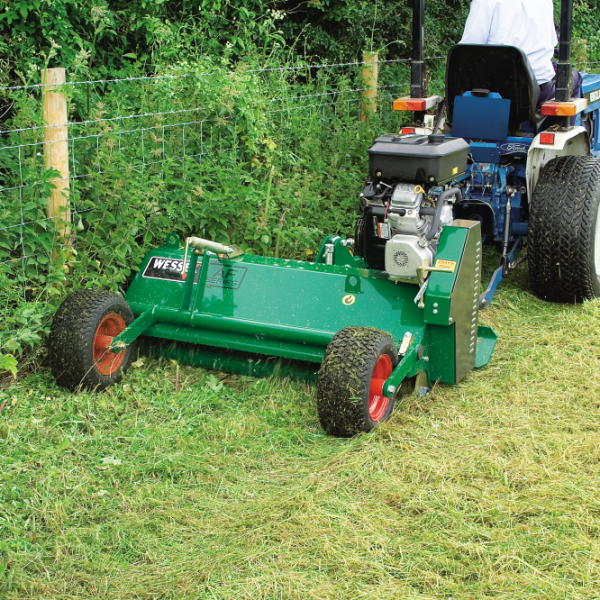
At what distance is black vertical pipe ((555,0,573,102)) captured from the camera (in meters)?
4.59

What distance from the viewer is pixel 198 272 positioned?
423 centimetres

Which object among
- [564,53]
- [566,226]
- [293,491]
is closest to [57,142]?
[293,491]

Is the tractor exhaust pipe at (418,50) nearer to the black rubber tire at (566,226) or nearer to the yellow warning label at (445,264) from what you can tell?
the black rubber tire at (566,226)

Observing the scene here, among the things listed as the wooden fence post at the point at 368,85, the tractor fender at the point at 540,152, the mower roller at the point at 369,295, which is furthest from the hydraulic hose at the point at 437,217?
the wooden fence post at the point at 368,85

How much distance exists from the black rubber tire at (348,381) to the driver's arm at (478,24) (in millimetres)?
2530

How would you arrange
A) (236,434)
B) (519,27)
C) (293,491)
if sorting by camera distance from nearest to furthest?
(293,491), (236,434), (519,27)

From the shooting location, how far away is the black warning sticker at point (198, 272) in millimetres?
4059

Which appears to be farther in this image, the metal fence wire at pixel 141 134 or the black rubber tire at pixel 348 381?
the metal fence wire at pixel 141 134

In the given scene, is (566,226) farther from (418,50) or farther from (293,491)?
(293,491)

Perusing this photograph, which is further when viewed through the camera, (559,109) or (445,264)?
(559,109)

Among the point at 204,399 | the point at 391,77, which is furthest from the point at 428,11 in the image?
the point at 204,399

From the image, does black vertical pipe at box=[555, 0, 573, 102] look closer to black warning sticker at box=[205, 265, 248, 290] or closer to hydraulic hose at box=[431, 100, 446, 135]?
hydraulic hose at box=[431, 100, 446, 135]

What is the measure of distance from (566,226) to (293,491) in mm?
2414

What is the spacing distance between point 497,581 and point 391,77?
603 centimetres
